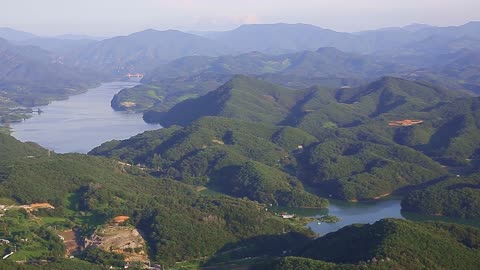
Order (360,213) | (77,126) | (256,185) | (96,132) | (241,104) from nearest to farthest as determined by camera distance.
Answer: (360,213) → (256,185) → (96,132) → (241,104) → (77,126)

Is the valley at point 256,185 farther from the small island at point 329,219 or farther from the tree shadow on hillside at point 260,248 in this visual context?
the small island at point 329,219

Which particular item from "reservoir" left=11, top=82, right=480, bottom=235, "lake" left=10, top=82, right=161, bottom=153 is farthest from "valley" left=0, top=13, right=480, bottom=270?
"lake" left=10, top=82, right=161, bottom=153

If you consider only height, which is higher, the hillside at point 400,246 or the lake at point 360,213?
the hillside at point 400,246

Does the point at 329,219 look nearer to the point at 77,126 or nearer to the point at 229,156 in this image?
the point at 229,156

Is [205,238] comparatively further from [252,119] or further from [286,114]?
[286,114]

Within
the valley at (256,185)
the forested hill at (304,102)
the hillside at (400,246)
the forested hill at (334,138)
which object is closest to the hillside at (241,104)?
the forested hill at (304,102)

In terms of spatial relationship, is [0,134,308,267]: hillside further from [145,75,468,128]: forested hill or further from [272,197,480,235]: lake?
[145,75,468,128]: forested hill

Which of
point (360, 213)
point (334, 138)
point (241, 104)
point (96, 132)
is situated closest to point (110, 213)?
point (360, 213)

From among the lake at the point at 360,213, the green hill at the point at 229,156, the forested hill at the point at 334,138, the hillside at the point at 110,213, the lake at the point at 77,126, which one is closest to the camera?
the hillside at the point at 110,213

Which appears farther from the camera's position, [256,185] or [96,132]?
[96,132]
